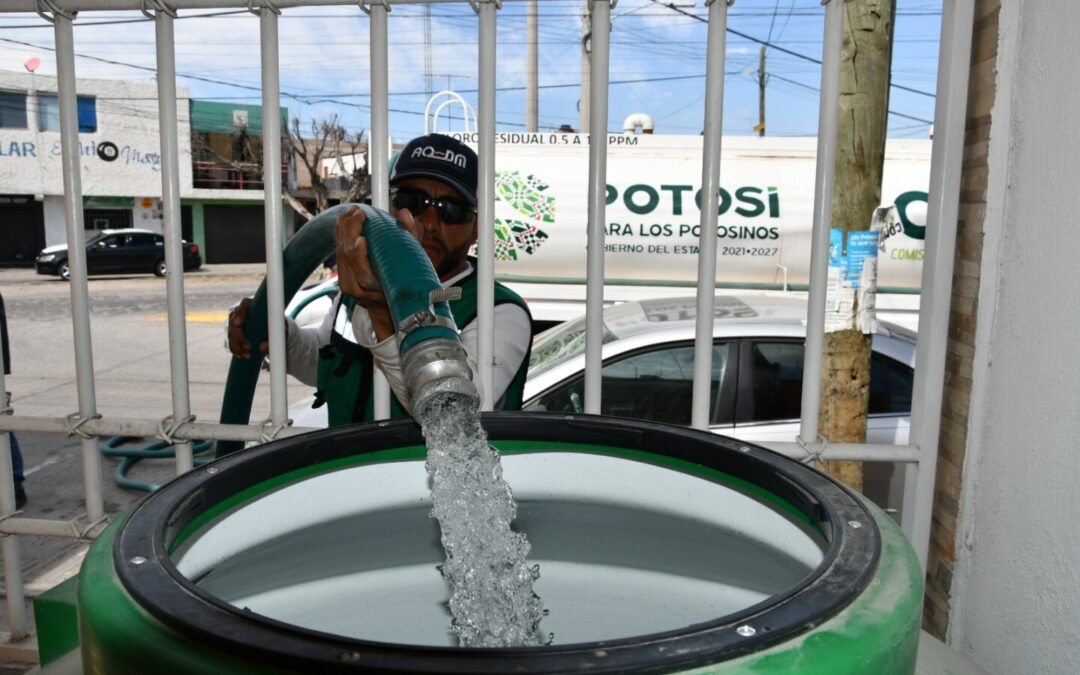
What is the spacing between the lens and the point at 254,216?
1406 inches

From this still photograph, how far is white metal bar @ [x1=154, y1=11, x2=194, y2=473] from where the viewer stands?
2.01 metres

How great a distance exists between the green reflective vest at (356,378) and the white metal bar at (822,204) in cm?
75

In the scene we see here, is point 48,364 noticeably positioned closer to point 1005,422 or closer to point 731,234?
point 731,234

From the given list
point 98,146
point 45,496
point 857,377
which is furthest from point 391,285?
point 98,146

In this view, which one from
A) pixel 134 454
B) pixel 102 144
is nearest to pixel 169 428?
pixel 134 454

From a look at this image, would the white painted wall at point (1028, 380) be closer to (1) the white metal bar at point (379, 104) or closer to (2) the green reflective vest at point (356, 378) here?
(2) the green reflective vest at point (356, 378)

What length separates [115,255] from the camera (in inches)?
1005

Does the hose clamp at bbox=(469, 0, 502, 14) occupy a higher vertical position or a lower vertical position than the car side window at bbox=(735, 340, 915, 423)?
higher

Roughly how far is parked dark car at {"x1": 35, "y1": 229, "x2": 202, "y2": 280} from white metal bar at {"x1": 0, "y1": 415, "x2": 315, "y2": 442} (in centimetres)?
2497

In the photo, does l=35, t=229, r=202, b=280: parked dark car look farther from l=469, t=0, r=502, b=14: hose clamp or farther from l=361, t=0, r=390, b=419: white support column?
l=469, t=0, r=502, b=14: hose clamp

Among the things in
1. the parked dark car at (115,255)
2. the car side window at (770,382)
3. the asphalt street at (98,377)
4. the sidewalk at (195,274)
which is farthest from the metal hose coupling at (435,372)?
the parked dark car at (115,255)

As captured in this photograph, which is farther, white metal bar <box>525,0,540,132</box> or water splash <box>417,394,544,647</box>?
white metal bar <box>525,0,540,132</box>

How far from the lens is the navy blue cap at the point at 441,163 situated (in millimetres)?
2361

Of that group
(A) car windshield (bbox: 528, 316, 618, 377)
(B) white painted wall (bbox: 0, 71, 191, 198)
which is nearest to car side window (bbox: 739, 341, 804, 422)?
(A) car windshield (bbox: 528, 316, 618, 377)
